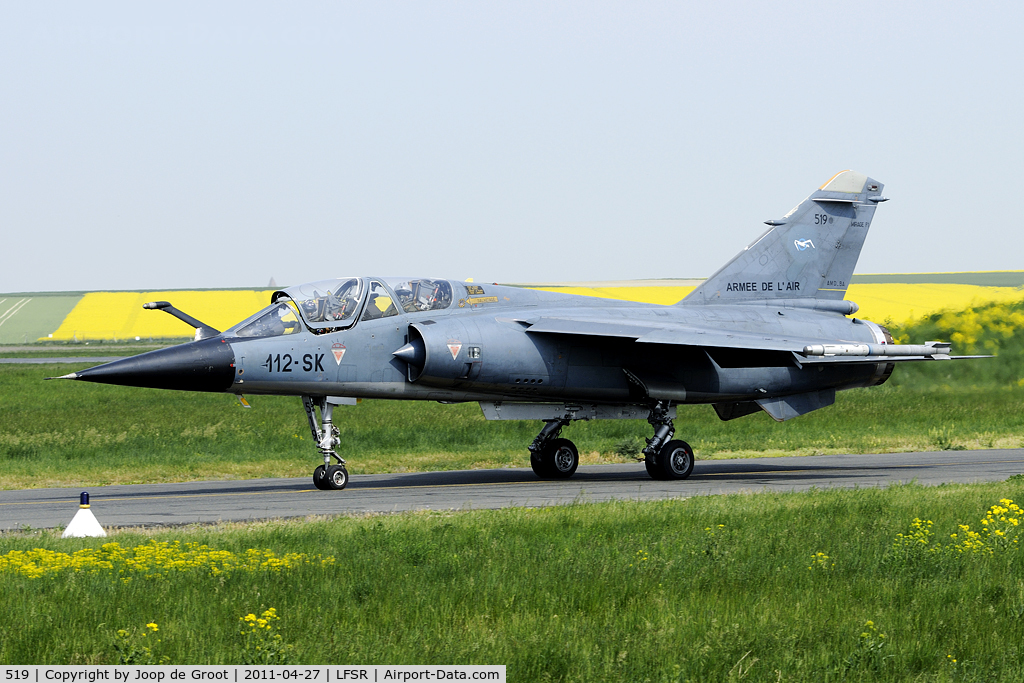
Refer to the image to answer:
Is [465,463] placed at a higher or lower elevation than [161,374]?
lower

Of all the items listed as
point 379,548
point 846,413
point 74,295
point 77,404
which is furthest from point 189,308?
point 379,548

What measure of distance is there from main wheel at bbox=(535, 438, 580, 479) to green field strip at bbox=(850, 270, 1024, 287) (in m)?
71.7

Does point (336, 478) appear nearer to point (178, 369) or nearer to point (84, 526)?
point (178, 369)

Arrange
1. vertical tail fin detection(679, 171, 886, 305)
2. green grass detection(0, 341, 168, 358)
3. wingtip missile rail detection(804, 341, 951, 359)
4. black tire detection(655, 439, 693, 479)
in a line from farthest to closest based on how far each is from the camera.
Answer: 1. green grass detection(0, 341, 168, 358)
2. vertical tail fin detection(679, 171, 886, 305)
3. black tire detection(655, 439, 693, 479)
4. wingtip missile rail detection(804, 341, 951, 359)

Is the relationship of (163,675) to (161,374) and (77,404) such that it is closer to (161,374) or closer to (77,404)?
(161,374)

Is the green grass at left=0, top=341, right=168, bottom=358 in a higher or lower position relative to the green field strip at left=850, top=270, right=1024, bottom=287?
lower

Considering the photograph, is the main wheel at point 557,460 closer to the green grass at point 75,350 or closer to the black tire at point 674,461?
the black tire at point 674,461

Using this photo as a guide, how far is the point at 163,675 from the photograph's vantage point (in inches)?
219

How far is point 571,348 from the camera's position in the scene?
18203mm

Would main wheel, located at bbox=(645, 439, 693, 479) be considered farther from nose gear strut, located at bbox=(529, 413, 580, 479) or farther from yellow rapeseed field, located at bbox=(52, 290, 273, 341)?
yellow rapeseed field, located at bbox=(52, 290, 273, 341)

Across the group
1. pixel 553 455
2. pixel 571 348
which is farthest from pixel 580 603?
pixel 553 455

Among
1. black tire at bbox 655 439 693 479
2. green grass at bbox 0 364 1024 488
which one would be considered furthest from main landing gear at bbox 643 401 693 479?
green grass at bbox 0 364 1024 488

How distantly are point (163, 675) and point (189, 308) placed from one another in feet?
294

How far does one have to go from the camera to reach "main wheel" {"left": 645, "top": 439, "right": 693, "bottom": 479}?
1841 cm
